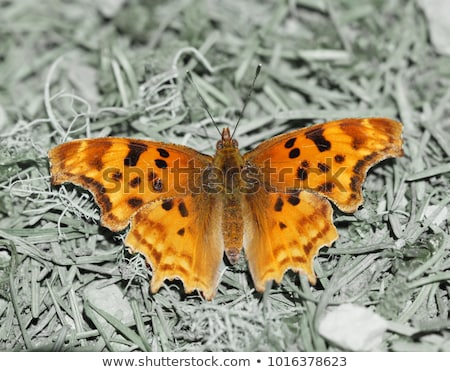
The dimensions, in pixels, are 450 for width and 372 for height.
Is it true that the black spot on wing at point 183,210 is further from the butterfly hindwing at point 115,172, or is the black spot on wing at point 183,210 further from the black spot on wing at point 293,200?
the black spot on wing at point 293,200

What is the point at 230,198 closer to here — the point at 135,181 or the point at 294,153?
the point at 294,153

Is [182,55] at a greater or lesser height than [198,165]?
greater

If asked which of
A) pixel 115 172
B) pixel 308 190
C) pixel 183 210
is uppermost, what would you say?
pixel 115 172

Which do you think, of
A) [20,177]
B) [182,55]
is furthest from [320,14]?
[20,177]

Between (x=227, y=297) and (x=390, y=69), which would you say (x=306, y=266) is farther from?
(x=390, y=69)

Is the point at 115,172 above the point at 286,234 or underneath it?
above

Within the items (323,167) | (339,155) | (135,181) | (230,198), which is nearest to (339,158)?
(339,155)

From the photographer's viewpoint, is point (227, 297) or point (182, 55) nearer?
point (227, 297)
